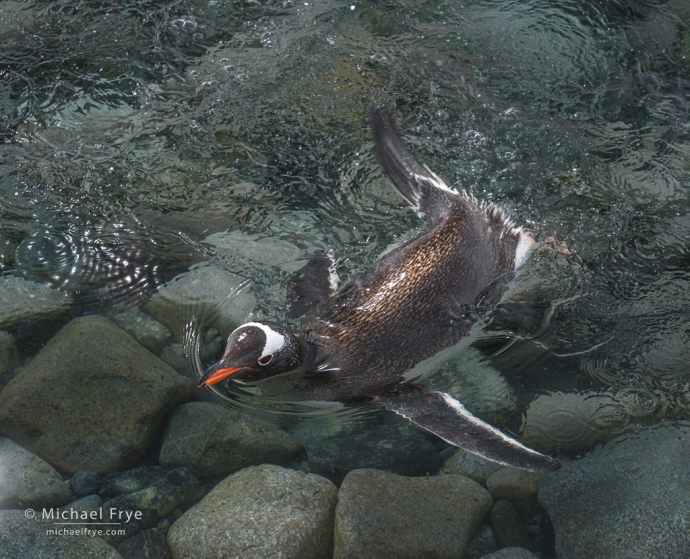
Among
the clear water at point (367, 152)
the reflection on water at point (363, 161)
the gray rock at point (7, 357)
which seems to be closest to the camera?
the gray rock at point (7, 357)

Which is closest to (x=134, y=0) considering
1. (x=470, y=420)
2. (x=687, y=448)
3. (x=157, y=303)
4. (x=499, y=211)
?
(x=157, y=303)

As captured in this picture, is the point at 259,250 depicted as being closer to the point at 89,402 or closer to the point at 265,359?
the point at 265,359

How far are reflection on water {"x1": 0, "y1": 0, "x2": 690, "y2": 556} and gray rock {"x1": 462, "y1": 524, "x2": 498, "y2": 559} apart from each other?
69 centimetres

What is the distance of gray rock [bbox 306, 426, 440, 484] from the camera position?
4191mm

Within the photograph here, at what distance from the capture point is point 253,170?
559cm

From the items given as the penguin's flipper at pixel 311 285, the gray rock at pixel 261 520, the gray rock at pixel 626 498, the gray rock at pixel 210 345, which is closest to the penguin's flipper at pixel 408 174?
the penguin's flipper at pixel 311 285

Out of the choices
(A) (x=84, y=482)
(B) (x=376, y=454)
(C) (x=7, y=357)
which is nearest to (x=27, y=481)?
(A) (x=84, y=482)

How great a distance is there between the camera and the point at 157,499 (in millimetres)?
4070

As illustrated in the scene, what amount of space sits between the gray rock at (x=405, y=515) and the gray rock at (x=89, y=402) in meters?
1.40

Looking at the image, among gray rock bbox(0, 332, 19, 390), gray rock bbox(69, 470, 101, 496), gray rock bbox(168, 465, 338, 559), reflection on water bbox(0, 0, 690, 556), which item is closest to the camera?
gray rock bbox(168, 465, 338, 559)

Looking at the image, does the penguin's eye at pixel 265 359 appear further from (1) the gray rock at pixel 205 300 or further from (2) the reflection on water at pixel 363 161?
(1) the gray rock at pixel 205 300

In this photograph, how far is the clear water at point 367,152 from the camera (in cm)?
467

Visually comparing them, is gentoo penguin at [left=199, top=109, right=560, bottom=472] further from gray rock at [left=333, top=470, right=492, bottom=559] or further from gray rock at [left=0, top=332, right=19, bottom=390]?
gray rock at [left=0, top=332, right=19, bottom=390]

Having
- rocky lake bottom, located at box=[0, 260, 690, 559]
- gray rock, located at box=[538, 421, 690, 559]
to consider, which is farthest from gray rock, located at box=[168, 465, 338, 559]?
gray rock, located at box=[538, 421, 690, 559]
